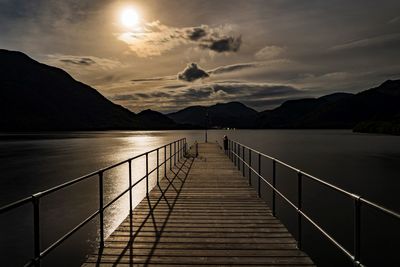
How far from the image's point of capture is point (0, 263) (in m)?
11.6

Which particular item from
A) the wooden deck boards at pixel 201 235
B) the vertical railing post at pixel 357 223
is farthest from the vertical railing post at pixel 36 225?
the vertical railing post at pixel 357 223

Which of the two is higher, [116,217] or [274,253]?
[274,253]

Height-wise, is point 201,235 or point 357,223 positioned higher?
point 357,223

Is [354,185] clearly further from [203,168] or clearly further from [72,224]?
[72,224]

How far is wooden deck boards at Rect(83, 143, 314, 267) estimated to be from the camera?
185 inches

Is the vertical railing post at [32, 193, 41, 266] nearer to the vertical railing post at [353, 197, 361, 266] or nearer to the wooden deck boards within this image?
the wooden deck boards

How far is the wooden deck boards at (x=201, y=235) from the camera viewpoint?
469 centimetres

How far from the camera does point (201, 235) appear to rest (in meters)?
5.72

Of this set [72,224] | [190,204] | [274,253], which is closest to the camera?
[274,253]

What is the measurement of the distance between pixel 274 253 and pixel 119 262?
7.01 feet

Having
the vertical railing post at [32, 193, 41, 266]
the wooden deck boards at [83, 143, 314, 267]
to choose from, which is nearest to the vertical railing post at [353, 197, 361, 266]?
the wooden deck boards at [83, 143, 314, 267]

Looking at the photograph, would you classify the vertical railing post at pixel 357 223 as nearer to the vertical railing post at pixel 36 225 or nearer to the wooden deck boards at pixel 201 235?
the wooden deck boards at pixel 201 235

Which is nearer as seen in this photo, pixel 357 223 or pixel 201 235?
pixel 357 223

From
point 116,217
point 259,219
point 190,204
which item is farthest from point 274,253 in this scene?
point 116,217
